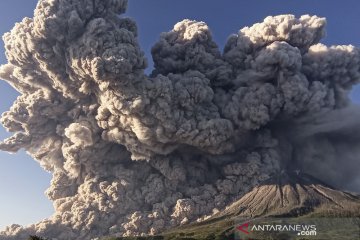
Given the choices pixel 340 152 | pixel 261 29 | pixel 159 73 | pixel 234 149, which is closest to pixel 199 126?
pixel 234 149

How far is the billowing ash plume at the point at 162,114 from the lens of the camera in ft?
262

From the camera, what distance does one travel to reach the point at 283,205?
287 ft

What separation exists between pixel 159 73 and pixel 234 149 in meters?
19.6

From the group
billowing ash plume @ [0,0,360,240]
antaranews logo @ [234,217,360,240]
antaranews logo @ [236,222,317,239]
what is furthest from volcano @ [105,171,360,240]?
antaranews logo @ [236,222,317,239]

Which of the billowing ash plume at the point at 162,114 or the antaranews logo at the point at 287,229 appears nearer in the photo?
the antaranews logo at the point at 287,229

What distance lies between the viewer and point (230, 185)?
284 feet

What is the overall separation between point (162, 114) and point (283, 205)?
2768 cm

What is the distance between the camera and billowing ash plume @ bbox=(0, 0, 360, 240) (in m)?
80.0

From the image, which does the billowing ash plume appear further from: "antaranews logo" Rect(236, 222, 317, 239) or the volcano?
"antaranews logo" Rect(236, 222, 317, 239)

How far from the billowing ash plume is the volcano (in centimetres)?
268

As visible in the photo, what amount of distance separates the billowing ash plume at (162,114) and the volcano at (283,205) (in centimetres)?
268

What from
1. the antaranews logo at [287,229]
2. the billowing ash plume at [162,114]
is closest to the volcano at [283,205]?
the billowing ash plume at [162,114]

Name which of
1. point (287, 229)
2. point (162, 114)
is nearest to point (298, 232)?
point (287, 229)

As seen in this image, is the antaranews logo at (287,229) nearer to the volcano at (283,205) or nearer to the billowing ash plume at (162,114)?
the volcano at (283,205)
